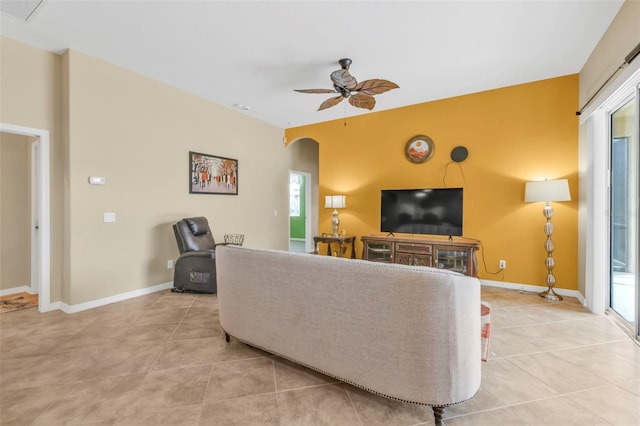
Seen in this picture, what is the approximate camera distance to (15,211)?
3.78 meters

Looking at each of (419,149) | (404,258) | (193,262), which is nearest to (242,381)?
(193,262)

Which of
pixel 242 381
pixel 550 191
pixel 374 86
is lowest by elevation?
pixel 242 381

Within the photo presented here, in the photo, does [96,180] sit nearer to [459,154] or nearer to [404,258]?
[404,258]

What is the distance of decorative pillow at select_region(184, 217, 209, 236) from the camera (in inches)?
156

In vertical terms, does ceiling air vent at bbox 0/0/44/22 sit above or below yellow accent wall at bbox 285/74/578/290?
above

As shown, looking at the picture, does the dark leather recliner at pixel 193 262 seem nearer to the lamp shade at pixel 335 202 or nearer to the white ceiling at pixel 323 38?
the white ceiling at pixel 323 38

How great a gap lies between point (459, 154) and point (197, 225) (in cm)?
406

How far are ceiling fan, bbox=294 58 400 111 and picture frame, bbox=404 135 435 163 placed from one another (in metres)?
1.48

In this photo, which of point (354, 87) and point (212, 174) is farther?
point (212, 174)

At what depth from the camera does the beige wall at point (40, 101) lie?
2.84 m

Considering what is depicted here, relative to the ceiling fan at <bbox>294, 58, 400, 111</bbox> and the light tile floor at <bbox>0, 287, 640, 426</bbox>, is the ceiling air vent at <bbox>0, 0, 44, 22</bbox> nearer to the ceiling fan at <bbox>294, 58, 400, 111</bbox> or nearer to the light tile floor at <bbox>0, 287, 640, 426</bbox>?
the ceiling fan at <bbox>294, 58, 400, 111</bbox>

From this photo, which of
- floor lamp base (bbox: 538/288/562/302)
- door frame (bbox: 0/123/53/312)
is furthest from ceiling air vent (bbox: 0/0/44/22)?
floor lamp base (bbox: 538/288/562/302)

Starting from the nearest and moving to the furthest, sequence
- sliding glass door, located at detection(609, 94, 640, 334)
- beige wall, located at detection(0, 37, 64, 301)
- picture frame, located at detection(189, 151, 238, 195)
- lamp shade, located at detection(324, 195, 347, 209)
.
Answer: sliding glass door, located at detection(609, 94, 640, 334), beige wall, located at detection(0, 37, 64, 301), picture frame, located at detection(189, 151, 238, 195), lamp shade, located at detection(324, 195, 347, 209)

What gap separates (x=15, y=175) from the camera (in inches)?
148
